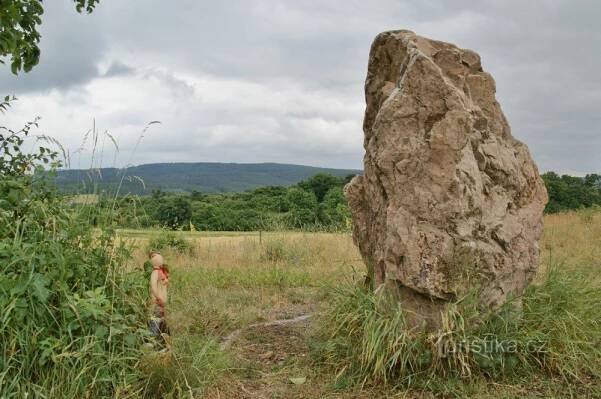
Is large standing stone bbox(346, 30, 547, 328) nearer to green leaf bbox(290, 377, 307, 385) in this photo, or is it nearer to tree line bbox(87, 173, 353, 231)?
green leaf bbox(290, 377, 307, 385)

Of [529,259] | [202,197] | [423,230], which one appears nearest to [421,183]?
[423,230]

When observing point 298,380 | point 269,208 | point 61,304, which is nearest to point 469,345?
point 298,380

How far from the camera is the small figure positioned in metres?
4.31

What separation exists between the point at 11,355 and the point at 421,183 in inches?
127

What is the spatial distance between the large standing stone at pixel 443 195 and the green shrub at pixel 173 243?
7.45 m

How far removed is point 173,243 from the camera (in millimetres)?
12688

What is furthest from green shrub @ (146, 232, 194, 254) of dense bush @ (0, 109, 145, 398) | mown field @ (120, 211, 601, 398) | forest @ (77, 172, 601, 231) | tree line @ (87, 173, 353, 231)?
dense bush @ (0, 109, 145, 398)

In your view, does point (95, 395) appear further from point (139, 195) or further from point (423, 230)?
point (423, 230)

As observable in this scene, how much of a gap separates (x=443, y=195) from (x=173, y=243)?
29.4ft

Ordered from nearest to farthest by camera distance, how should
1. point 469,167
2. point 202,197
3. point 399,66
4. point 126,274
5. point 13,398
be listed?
point 13,398 < point 126,274 < point 469,167 < point 399,66 < point 202,197

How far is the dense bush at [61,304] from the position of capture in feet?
12.2

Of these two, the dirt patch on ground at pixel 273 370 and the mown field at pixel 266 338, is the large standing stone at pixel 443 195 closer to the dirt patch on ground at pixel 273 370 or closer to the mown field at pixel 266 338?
the mown field at pixel 266 338

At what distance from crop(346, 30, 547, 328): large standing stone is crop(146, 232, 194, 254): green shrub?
7.45 meters

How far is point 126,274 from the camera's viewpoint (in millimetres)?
4539
